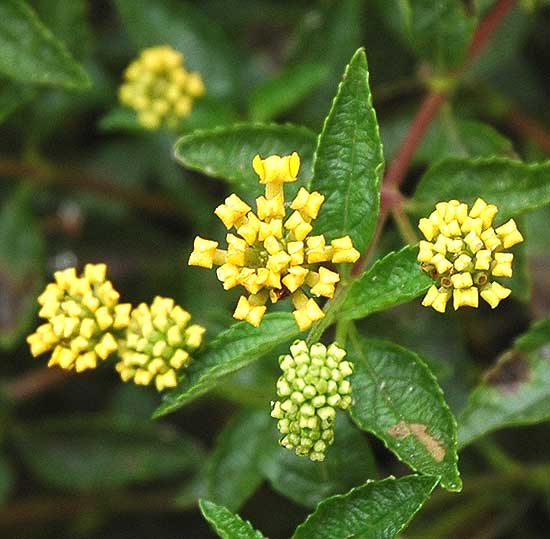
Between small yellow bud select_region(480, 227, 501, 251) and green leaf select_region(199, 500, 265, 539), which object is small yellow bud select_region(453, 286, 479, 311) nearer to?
small yellow bud select_region(480, 227, 501, 251)

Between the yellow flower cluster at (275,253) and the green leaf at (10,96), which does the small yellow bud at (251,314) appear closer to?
the yellow flower cluster at (275,253)

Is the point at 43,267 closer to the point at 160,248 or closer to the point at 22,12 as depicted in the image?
the point at 160,248

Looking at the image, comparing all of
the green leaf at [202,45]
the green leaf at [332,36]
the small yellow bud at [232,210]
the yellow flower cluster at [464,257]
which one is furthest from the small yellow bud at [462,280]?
the green leaf at [202,45]

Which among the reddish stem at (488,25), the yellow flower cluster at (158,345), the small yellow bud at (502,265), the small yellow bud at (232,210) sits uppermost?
the reddish stem at (488,25)

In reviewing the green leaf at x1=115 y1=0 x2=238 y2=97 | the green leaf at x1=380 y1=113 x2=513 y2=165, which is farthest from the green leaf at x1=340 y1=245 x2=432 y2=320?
the green leaf at x1=115 y1=0 x2=238 y2=97

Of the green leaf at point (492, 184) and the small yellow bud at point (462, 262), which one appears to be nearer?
the small yellow bud at point (462, 262)

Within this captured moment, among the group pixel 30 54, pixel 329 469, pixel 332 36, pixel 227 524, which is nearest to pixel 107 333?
pixel 227 524

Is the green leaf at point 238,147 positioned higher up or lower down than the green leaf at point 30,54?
lower down
